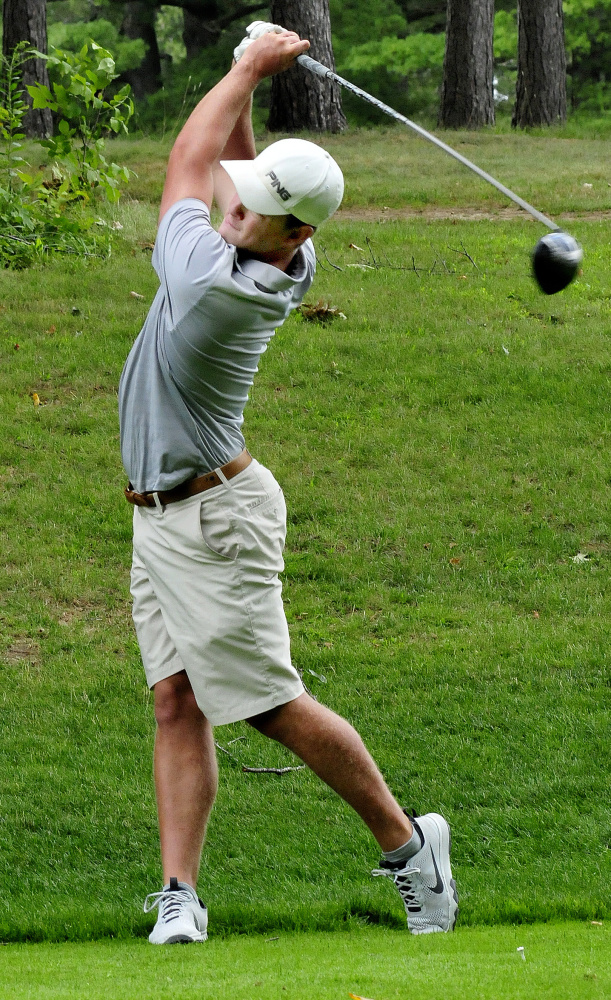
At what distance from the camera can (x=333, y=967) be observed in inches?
115

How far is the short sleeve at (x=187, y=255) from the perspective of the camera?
9.87 feet

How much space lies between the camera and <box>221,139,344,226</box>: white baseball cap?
9.99 ft

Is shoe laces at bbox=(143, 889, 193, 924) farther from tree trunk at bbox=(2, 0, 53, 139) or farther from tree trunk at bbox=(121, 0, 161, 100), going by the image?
tree trunk at bbox=(121, 0, 161, 100)

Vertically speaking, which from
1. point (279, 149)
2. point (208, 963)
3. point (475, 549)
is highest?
point (279, 149)

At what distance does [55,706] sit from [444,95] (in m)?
14.7

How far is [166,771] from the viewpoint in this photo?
136 inches

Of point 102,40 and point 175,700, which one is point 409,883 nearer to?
point 175,700

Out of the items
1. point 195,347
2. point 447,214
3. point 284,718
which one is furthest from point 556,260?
point 447,214

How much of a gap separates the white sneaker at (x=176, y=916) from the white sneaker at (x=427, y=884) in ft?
1.80

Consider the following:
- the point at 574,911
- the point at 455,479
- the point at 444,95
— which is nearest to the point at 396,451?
the point at 455,479

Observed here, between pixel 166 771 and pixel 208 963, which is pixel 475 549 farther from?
pixel 208 963

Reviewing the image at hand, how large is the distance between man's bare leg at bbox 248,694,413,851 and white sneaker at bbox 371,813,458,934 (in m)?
0.14

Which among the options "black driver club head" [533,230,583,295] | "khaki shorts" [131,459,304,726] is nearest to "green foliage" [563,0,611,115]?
"black driver club head" [533,230,583,295]

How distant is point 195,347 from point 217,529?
0.49m
